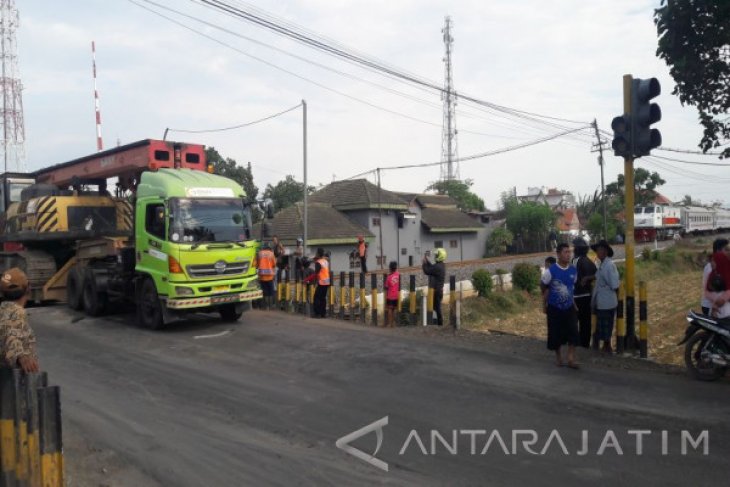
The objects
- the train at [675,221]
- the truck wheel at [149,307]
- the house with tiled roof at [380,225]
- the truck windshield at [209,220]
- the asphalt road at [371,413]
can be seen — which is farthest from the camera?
the train at [675,221]

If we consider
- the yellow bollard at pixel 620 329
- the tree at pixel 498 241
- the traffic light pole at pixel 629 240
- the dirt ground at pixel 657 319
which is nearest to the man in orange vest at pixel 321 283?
the dirt ground at pixel 657 319

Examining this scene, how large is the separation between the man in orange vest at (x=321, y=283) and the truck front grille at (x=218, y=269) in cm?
187

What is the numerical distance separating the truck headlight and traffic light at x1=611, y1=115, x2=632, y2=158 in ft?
25.6

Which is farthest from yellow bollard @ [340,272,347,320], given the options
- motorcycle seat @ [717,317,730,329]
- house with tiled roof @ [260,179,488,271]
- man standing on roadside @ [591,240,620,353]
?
house with tiled roof @ [260,179,488,271]

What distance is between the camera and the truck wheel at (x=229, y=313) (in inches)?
488

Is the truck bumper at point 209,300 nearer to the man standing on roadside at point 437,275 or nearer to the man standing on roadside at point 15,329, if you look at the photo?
the man standing on roadside at point 437,275

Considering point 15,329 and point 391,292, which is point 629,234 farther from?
point 15,329

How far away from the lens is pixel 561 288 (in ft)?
25.4

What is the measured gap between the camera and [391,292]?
1209 centimetres

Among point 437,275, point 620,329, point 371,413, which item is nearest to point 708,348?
point 620,329

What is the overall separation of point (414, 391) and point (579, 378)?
85.2 inches

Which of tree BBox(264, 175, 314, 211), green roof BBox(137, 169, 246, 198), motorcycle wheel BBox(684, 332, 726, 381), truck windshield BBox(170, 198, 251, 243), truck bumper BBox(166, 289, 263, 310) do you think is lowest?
motorcycle wheel BBox(684, 332, 726, 381)

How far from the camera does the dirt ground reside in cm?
1386

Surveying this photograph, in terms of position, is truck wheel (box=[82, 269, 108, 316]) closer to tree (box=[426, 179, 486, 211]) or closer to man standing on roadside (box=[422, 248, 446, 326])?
man standing on roadside (box=[422, 248, 446, 326])
